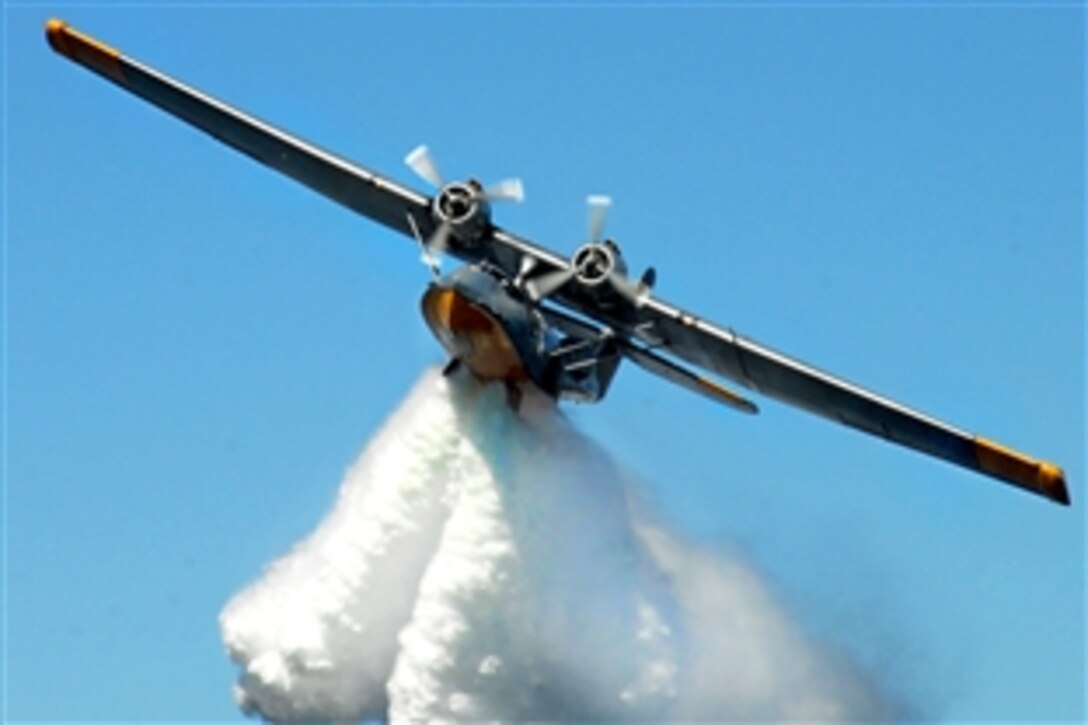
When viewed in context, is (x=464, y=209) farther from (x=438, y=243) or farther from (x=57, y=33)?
(x=57, y=33)

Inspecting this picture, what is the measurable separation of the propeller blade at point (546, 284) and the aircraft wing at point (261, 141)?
2.34 m

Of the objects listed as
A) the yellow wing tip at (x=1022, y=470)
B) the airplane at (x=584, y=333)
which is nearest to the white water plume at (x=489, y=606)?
the airplane at (x=584, y=333)

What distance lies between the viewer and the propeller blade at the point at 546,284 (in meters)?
34.2

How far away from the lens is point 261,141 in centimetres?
3803

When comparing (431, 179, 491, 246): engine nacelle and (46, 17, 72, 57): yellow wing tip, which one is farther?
(46, 17, 72, 57): yellow wing tip

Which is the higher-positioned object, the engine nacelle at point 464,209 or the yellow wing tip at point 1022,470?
the engine nacelle at point 464,209

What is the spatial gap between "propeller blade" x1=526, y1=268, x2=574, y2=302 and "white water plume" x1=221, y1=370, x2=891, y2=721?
76.6 inches

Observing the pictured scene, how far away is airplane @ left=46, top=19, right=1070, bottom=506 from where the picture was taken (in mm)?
33719

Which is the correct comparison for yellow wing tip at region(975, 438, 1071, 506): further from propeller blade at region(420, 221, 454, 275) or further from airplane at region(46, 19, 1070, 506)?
propeller blade at region(420, 221, 454, 275)

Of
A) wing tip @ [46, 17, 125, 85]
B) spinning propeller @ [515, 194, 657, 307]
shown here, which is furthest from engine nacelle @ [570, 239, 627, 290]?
wing tip @ [46, 17, 125, 85]

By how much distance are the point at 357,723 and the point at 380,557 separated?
2.29 meters

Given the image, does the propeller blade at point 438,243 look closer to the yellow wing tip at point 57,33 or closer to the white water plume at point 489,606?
the white water plume at point 489,606

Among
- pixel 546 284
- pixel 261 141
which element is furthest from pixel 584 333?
pixel 261 141

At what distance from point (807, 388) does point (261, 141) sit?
8965mm
